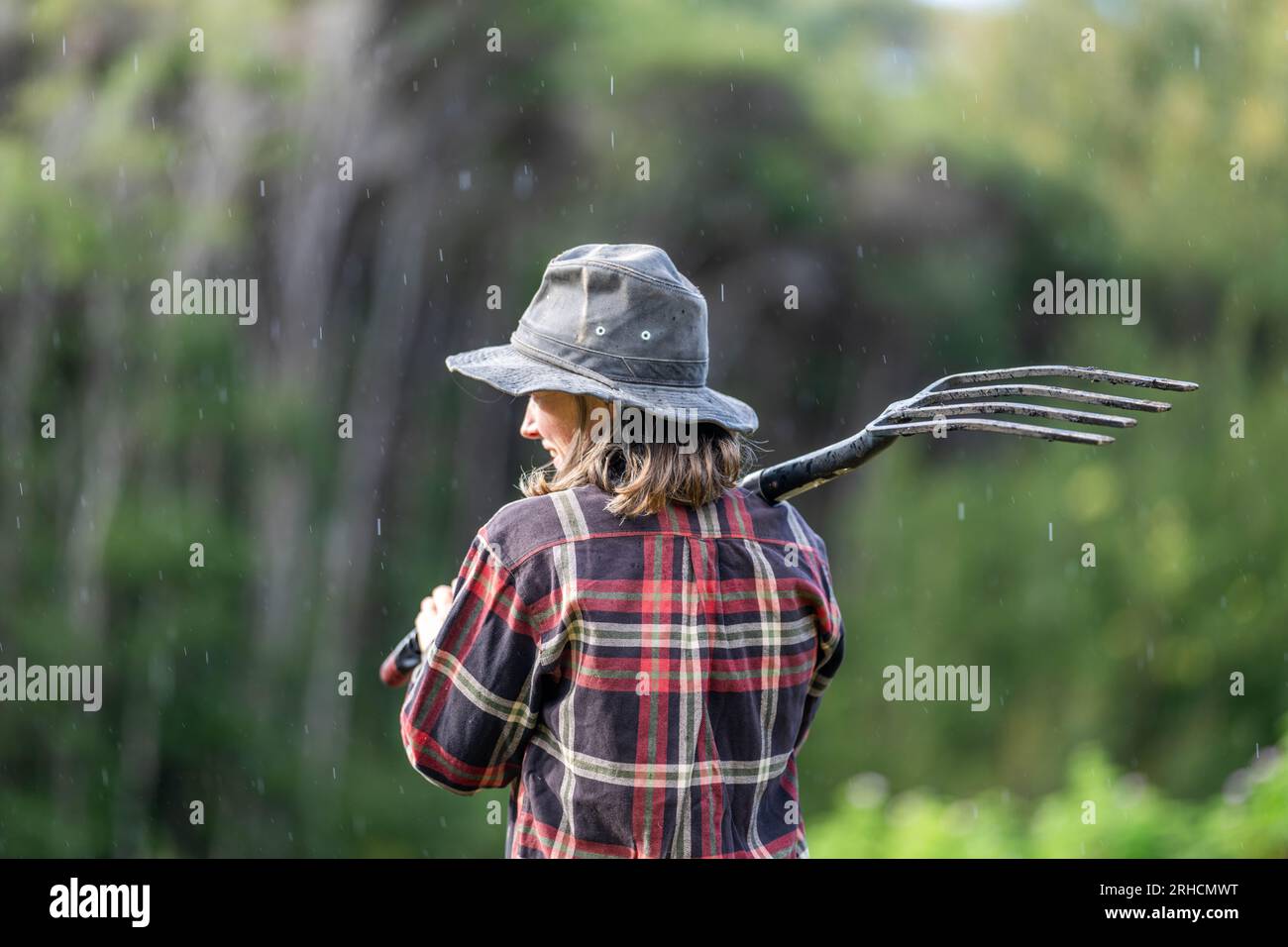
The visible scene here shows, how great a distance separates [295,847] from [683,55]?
7.48 m

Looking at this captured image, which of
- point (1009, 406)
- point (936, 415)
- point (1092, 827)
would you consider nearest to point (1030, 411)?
point (1009, 406)

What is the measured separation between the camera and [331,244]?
10.9 meters

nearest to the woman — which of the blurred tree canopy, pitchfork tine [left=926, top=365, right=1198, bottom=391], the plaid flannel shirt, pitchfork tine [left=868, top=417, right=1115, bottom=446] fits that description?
the plaid flannel shirt

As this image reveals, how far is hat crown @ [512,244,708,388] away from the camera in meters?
1.87

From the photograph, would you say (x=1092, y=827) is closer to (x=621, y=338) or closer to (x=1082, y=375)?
(x=1082, y=375)

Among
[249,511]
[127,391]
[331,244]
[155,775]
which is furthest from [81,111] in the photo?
[155,775]

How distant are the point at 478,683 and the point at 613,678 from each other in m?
0.19

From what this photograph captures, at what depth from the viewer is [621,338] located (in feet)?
6.14

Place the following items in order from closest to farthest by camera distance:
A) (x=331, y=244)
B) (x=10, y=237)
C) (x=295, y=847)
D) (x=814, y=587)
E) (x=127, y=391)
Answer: (x=814, y=587) < (x=10, y=237) < (x=127, y=391) < (x=295, y=847) < (x=331, y=244)

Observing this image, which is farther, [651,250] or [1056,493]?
[1056,493]

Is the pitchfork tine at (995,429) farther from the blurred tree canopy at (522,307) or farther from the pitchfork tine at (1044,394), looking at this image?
the blurred tree canopy at (522,307)

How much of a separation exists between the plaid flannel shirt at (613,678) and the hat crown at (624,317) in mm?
213

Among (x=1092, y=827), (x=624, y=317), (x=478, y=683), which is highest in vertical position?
(x=624, y=317)

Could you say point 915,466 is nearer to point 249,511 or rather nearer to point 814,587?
point 249,511
